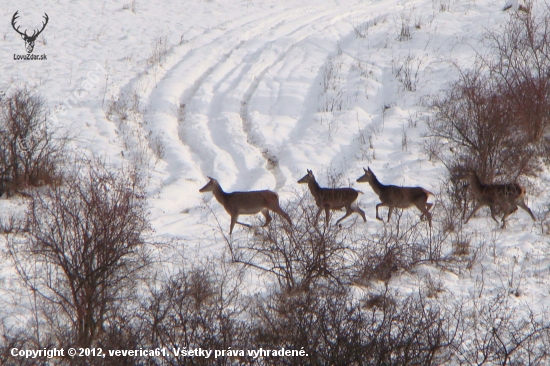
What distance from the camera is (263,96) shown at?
1812 centimetres

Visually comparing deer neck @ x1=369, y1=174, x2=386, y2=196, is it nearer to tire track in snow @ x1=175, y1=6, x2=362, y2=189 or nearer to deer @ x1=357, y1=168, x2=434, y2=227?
deer @ x1=357, y1=168, x2=434, y2=227

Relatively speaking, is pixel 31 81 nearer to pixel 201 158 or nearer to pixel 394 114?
pixel 201 158

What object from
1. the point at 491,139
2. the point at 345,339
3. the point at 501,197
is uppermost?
the point at 491,139

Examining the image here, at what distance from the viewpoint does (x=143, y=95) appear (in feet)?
58.3

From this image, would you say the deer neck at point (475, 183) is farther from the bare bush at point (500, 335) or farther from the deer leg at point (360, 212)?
the bare bush at point (500, 335)

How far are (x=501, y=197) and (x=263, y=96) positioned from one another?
8561mm

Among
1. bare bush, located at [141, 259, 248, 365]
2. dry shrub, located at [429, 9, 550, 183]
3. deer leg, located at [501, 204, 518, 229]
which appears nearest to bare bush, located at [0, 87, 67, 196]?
bare bush, located at [141, 259, 248, 365]

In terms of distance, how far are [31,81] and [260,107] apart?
663 centimetres

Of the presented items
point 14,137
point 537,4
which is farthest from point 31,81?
point 537,4

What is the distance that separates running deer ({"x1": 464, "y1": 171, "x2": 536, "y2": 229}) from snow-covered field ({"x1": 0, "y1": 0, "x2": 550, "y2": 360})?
0.32 metres

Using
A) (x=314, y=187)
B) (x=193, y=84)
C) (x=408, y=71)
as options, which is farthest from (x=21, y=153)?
(x=408, y=71)

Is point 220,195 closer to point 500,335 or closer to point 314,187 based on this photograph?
point 314,187

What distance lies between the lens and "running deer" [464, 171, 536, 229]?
36.8ft

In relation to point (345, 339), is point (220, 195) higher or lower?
higher
